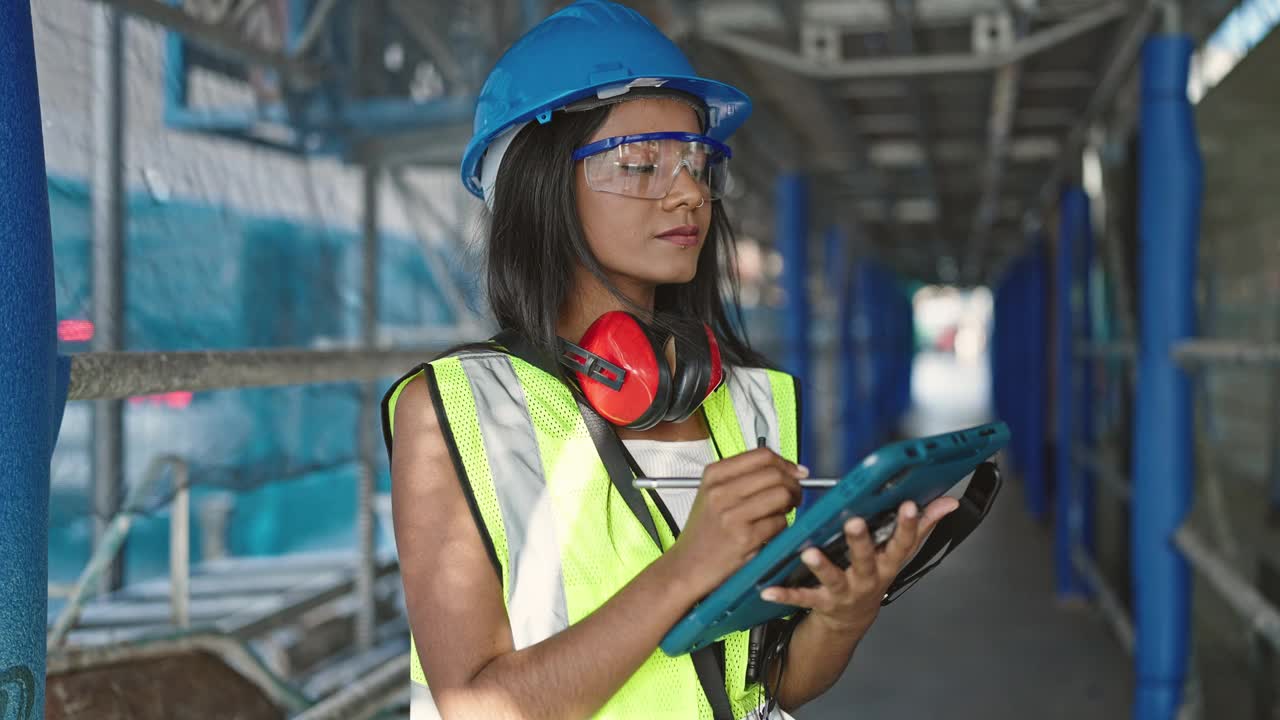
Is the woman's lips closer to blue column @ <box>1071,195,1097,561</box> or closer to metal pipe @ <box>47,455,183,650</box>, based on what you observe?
metal pipe @ <box>47,455,183,650</box>

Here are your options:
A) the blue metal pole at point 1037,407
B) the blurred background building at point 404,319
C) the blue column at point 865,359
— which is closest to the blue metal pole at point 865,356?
the blue column at point 865,359

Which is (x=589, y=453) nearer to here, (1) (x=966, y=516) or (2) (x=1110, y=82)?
(1) (x=966, y=516)

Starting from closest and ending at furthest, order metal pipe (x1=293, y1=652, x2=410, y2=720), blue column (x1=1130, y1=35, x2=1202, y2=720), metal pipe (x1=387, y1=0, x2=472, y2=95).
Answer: metal pipe (x1=293, y1=652, x2=410, y2=720), metal pipe (x1=387, y1=0, x2=472, y2=95), blue column (x1=1130, y1=35, x2=1202, y2=720)

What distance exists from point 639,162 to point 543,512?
0.47m

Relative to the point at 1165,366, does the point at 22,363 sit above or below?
above

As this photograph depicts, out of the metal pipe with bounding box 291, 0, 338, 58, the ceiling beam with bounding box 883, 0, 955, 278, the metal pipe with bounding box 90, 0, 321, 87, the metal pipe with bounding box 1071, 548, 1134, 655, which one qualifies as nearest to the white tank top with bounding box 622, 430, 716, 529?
the metal pipe with bounding box 90, 0, 321, 87

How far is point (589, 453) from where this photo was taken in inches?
53.0

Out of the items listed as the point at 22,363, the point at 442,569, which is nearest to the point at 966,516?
the point at 442,569

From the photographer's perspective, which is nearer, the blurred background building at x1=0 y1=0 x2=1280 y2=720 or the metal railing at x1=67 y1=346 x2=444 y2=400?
the metal railing at x1=67 y1=346 x2=444 y2=400

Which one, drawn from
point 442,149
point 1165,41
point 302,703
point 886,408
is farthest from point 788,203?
point 886,408

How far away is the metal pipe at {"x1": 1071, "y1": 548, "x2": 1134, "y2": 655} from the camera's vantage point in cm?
575

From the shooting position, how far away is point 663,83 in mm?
1497

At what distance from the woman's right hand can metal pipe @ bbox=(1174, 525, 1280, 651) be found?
86.6 inches

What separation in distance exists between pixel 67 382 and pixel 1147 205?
3.96m
